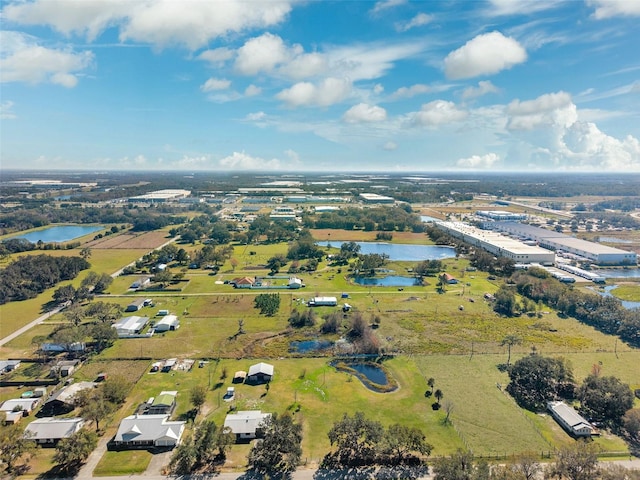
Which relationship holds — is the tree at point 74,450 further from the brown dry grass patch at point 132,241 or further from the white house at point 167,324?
the brown dry grass patch at point 132,241

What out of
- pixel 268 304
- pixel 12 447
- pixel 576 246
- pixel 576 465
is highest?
pixel 576 246

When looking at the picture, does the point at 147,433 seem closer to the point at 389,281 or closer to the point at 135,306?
the point at 135,306

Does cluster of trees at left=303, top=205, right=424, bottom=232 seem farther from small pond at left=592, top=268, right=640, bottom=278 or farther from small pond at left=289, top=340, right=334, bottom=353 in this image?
small pond at left=289, top=340, right=334, bottom=353

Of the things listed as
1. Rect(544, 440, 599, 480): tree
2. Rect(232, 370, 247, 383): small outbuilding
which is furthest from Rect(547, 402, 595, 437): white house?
Rect(232, 370, 247, 383): small outbuilding

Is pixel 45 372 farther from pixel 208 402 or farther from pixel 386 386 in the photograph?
pixel 386 386

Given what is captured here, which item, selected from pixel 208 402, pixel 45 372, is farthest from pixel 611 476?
pixel 45 372

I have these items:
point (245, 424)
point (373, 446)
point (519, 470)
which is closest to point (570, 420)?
point (519, 470)
